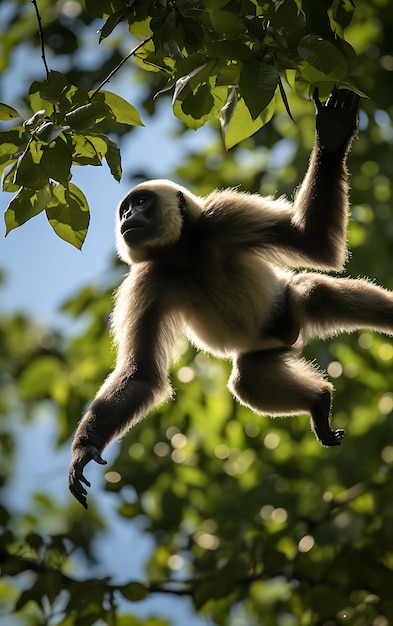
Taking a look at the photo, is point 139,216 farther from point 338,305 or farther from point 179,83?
point 179,83

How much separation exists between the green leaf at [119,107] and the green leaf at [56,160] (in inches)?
11.6

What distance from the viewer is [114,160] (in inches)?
127

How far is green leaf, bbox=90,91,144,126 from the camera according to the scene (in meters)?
3.26

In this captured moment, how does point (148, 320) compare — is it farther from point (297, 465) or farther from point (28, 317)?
point (28, 317)

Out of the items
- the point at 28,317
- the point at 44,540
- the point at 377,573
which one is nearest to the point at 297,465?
the point at 377,573

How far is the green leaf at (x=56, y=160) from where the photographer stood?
3055 mm

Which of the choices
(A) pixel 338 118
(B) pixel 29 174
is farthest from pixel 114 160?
(A) pixel 338 118

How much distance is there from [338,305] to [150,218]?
123cm

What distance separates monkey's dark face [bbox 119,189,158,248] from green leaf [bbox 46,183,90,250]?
1757 mm

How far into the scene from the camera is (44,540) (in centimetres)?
600

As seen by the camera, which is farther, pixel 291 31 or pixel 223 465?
pixel 223 465

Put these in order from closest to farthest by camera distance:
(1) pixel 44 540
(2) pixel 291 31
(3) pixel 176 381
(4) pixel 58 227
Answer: (2) pixel 291 31, (4) pixel 58 227, (1) pixel 44 540, (3) pixel 176 381

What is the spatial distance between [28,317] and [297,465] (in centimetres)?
736

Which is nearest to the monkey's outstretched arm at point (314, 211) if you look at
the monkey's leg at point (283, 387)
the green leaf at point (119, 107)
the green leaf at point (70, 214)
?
the monkey's leg at point (283, 387)
